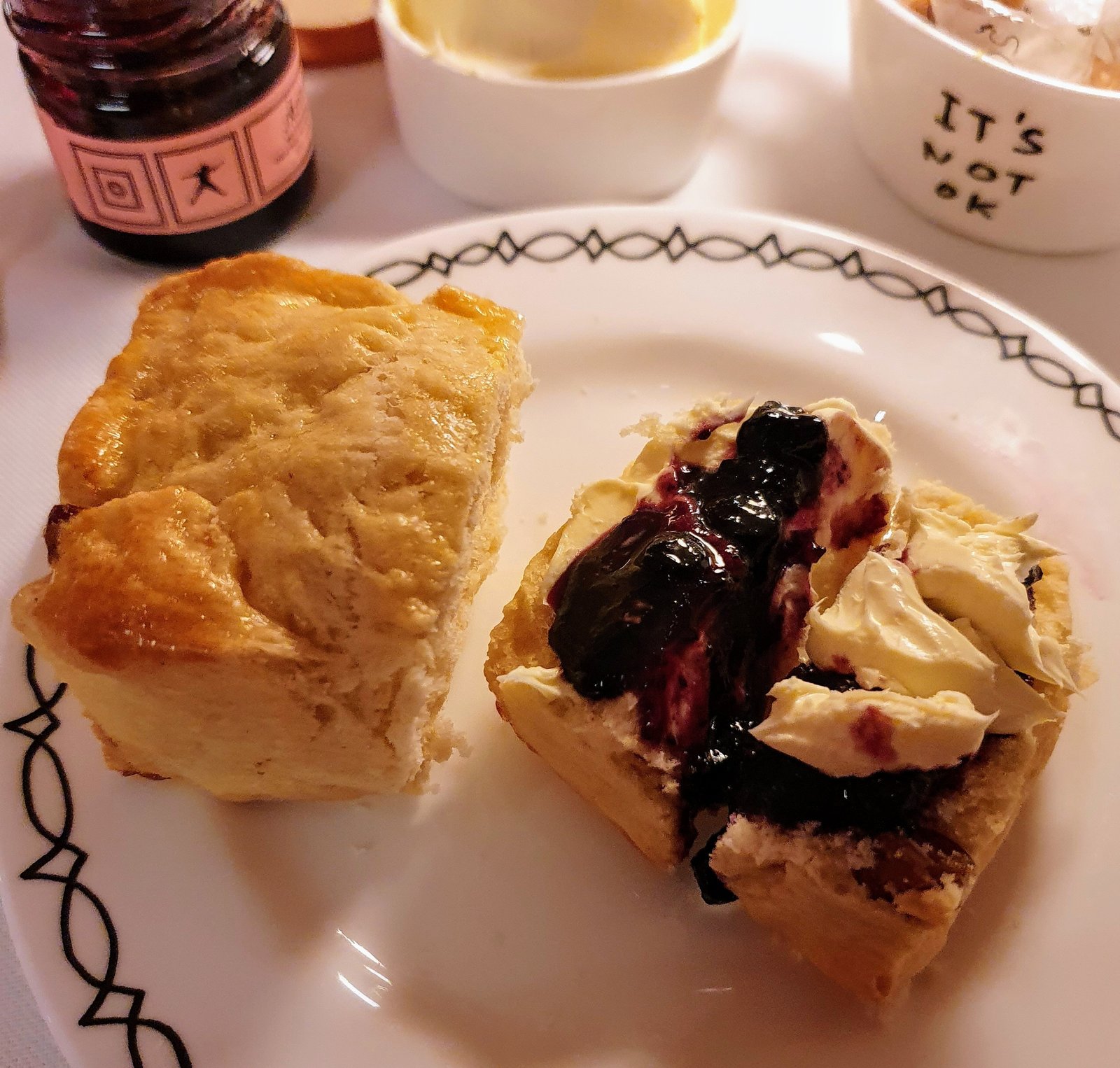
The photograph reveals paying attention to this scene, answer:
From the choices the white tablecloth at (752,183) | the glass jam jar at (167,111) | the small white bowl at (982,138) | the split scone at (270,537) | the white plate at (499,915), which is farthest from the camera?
the white tablecloth at (752,183)

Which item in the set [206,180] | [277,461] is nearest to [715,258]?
[206,180]

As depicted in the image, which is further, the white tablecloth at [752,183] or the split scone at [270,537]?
the white tablecloth at [752,183]

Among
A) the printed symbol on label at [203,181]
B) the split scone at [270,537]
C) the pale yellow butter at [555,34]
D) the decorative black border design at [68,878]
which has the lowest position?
the decorative black border design at [68,878]

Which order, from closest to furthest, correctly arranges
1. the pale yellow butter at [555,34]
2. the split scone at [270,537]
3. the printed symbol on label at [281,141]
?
the split scone at [270,537]
the printed symbol on label at [281,141]
the pale yellow butter at [555,34]

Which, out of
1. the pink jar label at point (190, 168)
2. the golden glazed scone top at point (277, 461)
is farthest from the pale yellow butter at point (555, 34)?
the golden glazed scone top at point (277, 461)

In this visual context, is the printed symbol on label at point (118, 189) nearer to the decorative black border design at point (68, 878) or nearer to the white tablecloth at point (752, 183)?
the white tablecloth at point (752, 183)

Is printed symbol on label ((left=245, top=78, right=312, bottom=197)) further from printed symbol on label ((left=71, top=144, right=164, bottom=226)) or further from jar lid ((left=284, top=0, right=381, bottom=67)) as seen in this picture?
jar lid ((left=284, top=0, right=381, bottom=67))

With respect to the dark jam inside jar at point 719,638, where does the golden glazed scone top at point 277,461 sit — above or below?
above
